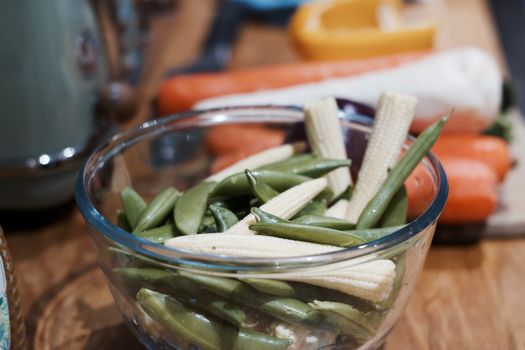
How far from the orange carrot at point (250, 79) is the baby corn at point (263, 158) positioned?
0.46 metres

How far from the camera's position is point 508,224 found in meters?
0.94

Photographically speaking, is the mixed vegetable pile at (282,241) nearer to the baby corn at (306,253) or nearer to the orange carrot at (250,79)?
the baby corn at (306,253)

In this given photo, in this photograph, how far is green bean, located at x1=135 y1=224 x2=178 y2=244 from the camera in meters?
0.62

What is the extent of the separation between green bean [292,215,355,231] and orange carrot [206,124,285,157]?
0.74ft

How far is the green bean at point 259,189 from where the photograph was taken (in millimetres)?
643

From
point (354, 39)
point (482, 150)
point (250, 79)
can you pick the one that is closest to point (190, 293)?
point (482, 150)

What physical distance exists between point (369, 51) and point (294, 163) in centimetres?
72

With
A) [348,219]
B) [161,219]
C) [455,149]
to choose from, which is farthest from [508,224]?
[161,219]

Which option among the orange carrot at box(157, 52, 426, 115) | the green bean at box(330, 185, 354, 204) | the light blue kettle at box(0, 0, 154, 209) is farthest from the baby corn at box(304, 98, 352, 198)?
the orange carrot at box(157, 52, 426, 115)

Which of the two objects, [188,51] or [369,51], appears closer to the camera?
[369,51]

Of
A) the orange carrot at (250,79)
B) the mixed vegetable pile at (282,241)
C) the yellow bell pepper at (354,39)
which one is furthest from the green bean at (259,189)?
the yellow bell pepper at (354,39)

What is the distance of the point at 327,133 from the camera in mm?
758

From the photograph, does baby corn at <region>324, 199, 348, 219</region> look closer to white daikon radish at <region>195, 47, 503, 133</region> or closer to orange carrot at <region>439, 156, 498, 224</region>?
orange carrot at <region>439, 156, 498, 224</region>

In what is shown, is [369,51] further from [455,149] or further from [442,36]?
[455,149]
